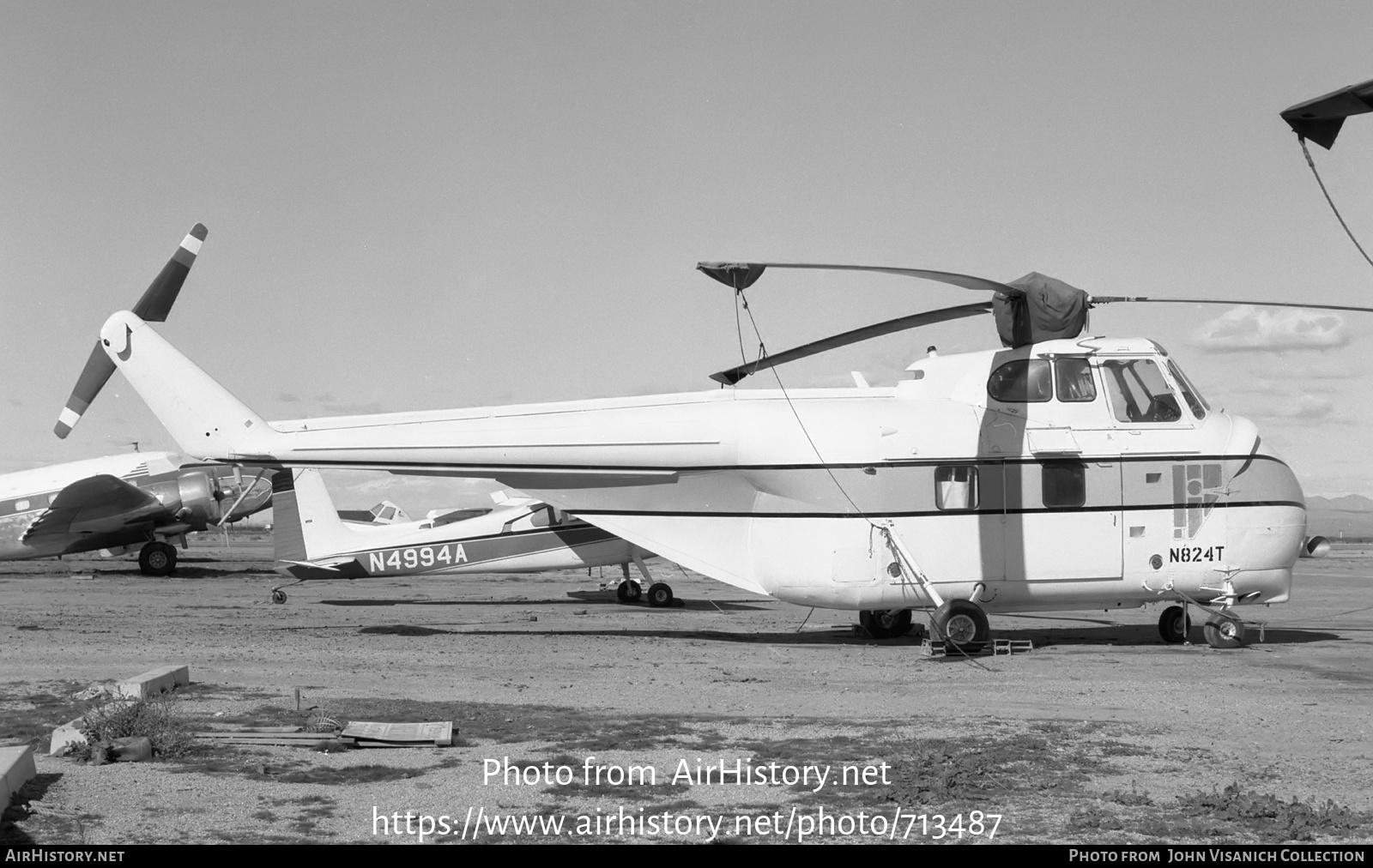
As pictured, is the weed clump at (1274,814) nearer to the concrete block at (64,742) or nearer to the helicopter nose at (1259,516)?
the concrete block at (64,742)

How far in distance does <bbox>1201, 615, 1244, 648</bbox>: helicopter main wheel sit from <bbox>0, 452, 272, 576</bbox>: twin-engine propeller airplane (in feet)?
82.3

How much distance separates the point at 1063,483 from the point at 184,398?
35.4 feet

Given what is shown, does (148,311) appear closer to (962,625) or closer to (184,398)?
(184,398)

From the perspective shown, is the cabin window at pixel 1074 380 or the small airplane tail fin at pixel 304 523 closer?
the cabin window at pixel 1074 380

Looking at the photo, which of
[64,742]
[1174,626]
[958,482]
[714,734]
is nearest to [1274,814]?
[714,734]

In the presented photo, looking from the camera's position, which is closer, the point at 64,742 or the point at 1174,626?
the point at 64,742

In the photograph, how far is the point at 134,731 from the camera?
7781 mm

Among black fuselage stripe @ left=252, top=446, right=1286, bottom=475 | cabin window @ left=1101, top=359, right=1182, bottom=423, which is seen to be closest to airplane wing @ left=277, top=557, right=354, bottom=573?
black fuselage stripe @ left=252, top=446, right=1286, bottom=475

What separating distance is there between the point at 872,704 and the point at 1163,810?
4.04 metres

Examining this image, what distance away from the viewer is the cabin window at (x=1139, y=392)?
14.3m

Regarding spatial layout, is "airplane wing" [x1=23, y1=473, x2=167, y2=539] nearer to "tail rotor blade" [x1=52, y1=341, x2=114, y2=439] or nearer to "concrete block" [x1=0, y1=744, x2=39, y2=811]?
"tail rotor blade" [x1=52, y1=341, x2=114, y2=439]

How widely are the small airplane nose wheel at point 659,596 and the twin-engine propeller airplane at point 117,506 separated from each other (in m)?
14.6

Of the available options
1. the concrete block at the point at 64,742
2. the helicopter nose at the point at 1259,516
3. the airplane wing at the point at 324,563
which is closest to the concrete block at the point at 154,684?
the concrete block at the point at 64,742

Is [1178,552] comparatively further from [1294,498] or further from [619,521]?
[619,521]
